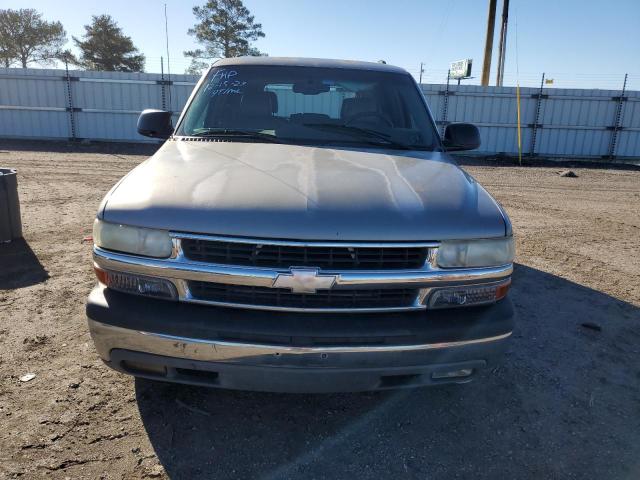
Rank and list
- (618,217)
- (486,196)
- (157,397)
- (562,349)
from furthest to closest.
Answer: (618,217)
(562,349)
(157,397)
(486,196)

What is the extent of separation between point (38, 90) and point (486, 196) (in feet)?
58.8

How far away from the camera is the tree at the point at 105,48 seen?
137 ft

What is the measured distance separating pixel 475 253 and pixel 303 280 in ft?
2.72

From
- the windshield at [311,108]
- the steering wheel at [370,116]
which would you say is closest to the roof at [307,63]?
the windshield at [311,108]

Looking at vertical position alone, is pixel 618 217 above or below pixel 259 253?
below

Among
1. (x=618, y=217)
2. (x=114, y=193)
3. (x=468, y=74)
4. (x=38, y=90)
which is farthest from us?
(x=468, y=74)

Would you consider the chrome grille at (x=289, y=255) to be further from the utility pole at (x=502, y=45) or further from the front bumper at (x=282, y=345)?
the utility pole at (x=502, y=45)

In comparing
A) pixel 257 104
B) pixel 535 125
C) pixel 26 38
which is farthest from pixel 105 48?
pixel 257 104

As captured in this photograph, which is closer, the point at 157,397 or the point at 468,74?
the point at 157,397

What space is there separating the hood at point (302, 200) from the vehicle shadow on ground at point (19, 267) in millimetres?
2500

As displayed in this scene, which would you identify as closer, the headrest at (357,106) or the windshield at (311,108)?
the windshield at (311,108)

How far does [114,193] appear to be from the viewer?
2.44 meters

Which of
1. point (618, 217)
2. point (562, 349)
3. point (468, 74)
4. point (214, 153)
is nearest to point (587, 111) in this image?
point (468, 74)

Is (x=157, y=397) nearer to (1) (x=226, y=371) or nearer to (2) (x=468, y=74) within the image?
(1) (x=226, y=371)
